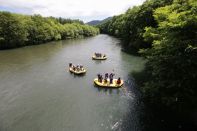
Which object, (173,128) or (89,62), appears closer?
(173,128)

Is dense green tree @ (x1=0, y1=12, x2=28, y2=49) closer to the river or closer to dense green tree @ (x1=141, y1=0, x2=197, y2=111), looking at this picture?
the river

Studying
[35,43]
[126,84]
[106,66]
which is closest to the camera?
[126,84]

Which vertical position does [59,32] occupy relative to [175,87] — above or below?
below

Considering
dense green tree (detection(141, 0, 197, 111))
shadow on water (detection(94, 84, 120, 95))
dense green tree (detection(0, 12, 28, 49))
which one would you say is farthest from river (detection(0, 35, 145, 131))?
dense green tree (detection(0, 12, 28, 49))

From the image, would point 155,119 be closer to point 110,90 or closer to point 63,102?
point 110,90

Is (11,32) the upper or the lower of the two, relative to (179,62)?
lower

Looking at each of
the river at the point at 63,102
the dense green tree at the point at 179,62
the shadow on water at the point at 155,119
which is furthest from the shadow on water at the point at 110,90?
the dense green tree at the point at 179,62

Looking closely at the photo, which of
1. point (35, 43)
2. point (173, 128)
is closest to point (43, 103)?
point (173, 128)

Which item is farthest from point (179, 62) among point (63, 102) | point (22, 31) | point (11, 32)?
point (22, 31)

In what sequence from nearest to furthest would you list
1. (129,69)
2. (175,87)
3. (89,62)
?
1. (175,87)
2. (129,69)
3. (89,62)

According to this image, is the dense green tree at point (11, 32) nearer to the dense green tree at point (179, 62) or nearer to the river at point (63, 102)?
the river at point (63, 102)

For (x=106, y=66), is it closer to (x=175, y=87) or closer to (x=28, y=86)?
(x=28, y=86)
